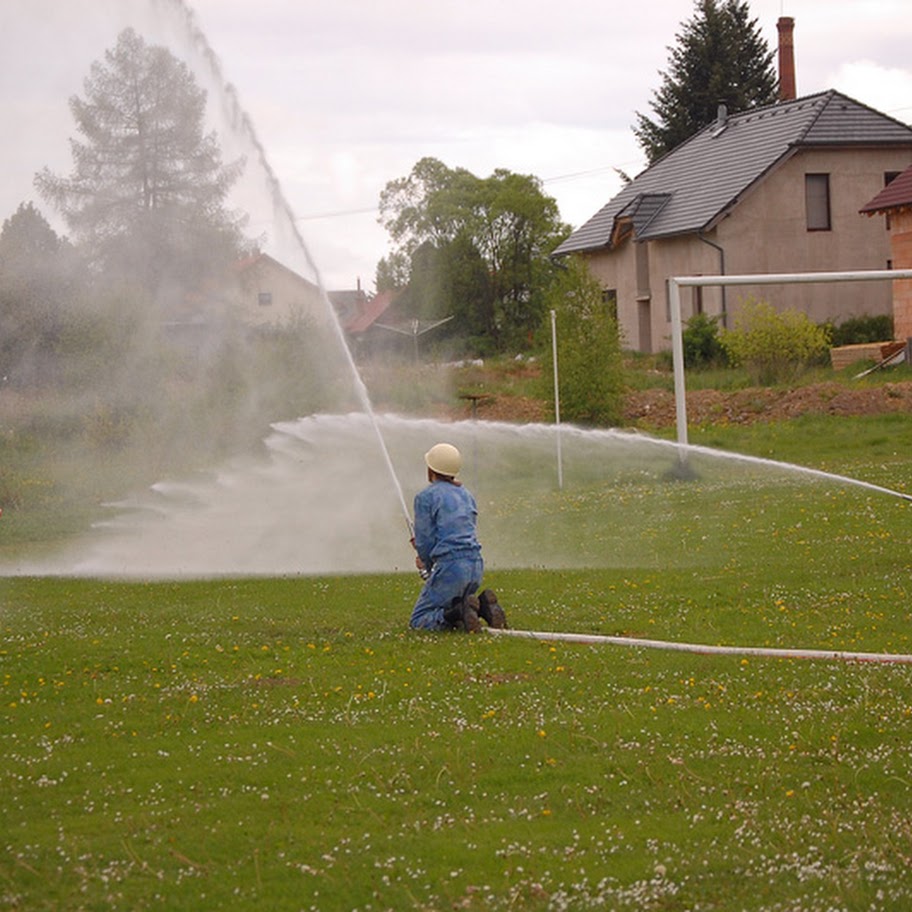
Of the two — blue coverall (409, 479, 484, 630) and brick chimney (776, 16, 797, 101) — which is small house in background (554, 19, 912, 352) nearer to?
brick chimney (776, 16, 797, 101)

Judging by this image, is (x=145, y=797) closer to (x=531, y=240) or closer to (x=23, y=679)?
(x=23, y=679)

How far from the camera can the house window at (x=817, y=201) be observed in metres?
55.3

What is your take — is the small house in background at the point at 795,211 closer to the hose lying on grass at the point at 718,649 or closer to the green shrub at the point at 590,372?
the green shrub at the point at 590,372

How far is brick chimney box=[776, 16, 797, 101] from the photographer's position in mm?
70000

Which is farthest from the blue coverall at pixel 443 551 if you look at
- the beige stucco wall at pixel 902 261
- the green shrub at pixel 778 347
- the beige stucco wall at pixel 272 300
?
the beige stucco wall at pixel 902 261

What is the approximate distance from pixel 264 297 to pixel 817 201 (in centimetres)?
2666

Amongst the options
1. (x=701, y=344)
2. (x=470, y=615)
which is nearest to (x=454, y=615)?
(x=470, y=615)

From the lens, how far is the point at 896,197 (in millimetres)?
44531

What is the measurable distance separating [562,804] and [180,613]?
9.07 meters

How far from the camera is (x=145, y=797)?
7.96 m

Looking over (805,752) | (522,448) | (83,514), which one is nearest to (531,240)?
(522,448)

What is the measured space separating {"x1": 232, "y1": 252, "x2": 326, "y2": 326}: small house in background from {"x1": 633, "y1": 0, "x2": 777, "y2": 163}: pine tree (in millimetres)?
41776

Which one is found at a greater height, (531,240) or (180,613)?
(531,240)

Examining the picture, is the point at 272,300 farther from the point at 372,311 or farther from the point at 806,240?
the point at 372,311
